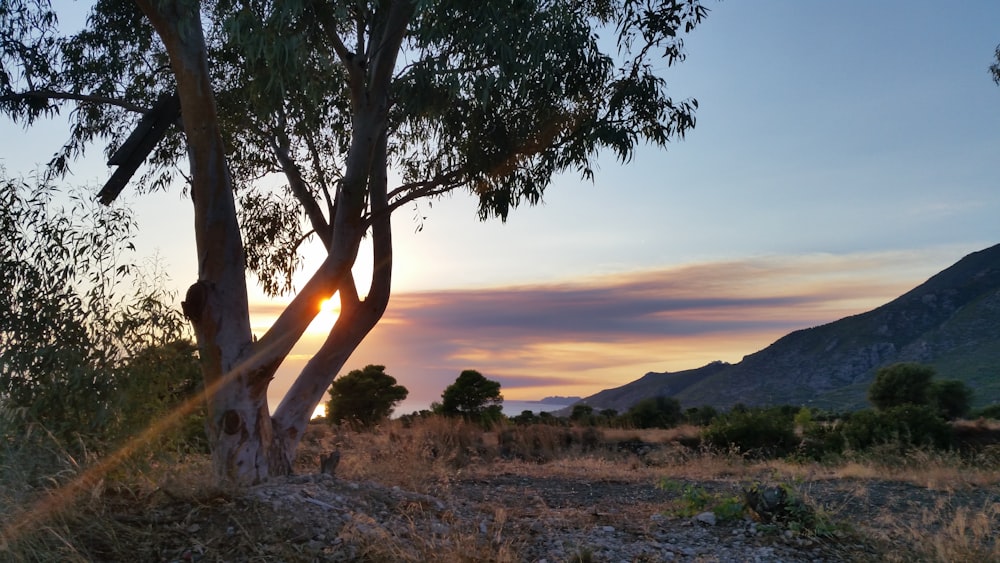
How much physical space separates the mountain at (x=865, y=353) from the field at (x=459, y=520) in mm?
46880

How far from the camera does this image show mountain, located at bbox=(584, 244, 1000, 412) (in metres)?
59.9

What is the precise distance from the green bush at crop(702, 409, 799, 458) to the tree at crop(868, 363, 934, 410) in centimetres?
1312

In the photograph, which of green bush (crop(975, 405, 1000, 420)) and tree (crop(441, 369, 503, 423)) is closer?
tree (crop(441, 369, 503, 423))

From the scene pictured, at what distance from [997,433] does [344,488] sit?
51.8 ft

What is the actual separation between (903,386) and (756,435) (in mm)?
14421

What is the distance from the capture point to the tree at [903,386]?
27891mm

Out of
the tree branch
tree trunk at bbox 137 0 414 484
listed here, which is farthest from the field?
the tree branch

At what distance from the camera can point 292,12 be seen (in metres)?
7.68

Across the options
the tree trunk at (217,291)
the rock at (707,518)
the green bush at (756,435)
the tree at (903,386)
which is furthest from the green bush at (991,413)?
the tree trunk at (217,291)

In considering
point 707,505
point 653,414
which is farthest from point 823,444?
point 653,414

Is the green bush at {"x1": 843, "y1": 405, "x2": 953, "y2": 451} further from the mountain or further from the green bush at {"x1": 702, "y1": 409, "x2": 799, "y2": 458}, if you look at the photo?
the mountain

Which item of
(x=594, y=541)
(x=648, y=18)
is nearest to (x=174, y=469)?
(x=594, y=541)

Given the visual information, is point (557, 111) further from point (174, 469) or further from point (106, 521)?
point (106, 521)

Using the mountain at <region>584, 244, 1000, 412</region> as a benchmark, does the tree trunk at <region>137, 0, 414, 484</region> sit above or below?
above
